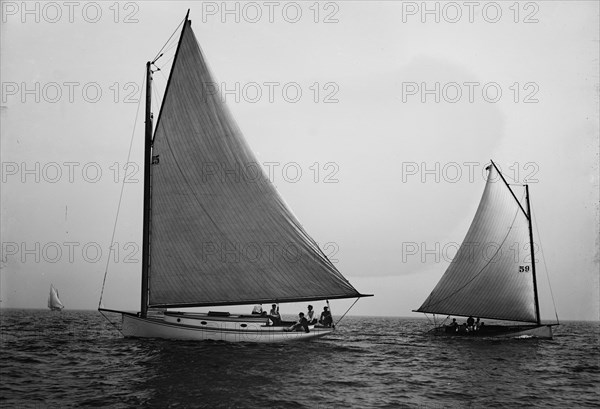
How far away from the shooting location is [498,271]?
4000 cm

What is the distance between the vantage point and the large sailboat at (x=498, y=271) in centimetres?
3984

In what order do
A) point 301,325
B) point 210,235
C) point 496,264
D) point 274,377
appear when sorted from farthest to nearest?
point 496,264 → point 301,325 → point 210,235 → point 274,377

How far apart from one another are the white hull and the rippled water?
566mm

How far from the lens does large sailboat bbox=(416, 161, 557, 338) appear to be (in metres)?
39.8

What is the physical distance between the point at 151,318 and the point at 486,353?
748 inches

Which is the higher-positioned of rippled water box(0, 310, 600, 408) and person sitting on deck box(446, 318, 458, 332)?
rippled water box(0, 310, 600, 408)

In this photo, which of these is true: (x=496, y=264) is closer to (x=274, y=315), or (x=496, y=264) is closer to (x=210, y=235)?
(x=274, y=315)

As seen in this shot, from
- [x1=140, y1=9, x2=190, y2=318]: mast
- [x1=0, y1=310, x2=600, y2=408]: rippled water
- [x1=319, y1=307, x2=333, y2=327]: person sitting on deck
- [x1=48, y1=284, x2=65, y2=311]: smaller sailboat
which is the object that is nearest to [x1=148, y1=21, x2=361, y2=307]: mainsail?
[x1=140, y1=9, x2=190, y2=318]: mast

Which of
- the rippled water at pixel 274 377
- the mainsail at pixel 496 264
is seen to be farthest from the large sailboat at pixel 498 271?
the rippled water at pixel 274 377

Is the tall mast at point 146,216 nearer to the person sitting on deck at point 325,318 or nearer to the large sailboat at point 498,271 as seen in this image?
the person sitting on deck at point 325,318

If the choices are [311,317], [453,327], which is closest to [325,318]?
[311,317]

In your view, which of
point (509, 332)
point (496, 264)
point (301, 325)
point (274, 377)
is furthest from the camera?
point (496, 264)

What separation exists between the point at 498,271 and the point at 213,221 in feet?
78.9

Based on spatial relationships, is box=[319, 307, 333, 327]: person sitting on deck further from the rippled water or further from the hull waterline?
the hull waterline
